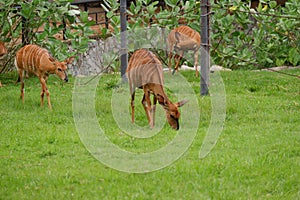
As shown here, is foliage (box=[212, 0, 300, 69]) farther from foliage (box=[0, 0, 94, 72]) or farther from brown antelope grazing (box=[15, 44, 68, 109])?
brown antelope grazing (box=[15, 44, 68, 109])

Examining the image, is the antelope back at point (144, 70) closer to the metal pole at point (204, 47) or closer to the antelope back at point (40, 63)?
the antelope back at point (40, 63)

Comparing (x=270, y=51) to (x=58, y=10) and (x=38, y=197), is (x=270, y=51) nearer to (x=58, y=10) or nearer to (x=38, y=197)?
(x=58, y=10)

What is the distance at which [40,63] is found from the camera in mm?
10180

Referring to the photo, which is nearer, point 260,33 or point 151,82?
point 151,82

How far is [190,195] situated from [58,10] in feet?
23.2

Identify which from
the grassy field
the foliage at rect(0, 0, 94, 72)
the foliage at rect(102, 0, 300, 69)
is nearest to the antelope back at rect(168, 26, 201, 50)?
the foliage at rect(102, 0, 300, 69)

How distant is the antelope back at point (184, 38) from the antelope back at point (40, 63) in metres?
3.55

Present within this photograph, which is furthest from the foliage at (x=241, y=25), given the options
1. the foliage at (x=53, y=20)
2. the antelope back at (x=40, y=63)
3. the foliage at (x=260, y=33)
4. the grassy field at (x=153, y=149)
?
the antelope back at (x=40, y=63)

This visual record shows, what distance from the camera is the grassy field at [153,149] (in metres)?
6.02

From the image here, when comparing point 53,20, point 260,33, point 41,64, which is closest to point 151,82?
point 41,64

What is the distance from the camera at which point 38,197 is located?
5.82 m

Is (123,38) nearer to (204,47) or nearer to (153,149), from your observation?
(204,47)

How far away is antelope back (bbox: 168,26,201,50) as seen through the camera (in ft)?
42.6

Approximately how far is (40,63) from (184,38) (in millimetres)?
3876
